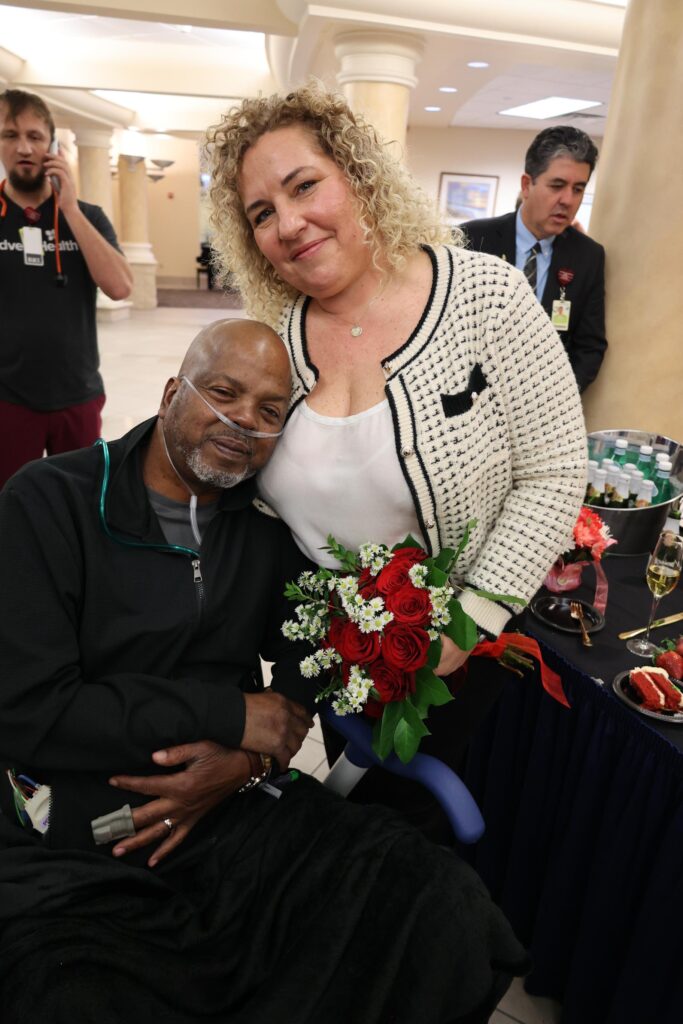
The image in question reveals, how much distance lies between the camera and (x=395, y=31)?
596 centimetres

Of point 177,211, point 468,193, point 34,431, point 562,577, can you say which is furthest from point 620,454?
point 177,211

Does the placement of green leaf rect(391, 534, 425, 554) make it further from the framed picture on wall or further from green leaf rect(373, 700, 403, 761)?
the framed picture on wall

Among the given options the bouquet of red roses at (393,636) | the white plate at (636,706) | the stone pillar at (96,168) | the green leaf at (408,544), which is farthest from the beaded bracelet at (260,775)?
the stone pillar at (96,168)

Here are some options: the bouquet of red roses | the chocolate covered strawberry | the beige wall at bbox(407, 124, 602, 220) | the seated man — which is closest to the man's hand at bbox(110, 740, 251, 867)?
the seated man

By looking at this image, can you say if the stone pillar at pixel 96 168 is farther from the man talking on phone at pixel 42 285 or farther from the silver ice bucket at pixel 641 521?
the silver ice bucket at pixel 641 521

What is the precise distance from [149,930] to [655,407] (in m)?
2.58

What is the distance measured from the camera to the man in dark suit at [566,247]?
3064 millimetres

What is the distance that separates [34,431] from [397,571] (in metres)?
2.31

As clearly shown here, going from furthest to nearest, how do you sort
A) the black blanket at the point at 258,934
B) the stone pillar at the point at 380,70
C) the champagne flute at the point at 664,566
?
the stone pillar at the point at 380,70
the champagne flute at the point at 664,566
the black blanket at the point at 258,934

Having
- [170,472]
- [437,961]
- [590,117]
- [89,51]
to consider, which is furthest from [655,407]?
[590,117]

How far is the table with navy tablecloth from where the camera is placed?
4.86ft

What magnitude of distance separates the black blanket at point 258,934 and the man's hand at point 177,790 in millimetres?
55

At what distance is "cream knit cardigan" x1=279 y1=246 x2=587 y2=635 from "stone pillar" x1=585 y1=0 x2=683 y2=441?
1563mm

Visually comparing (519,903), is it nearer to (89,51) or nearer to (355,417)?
(355,417)
